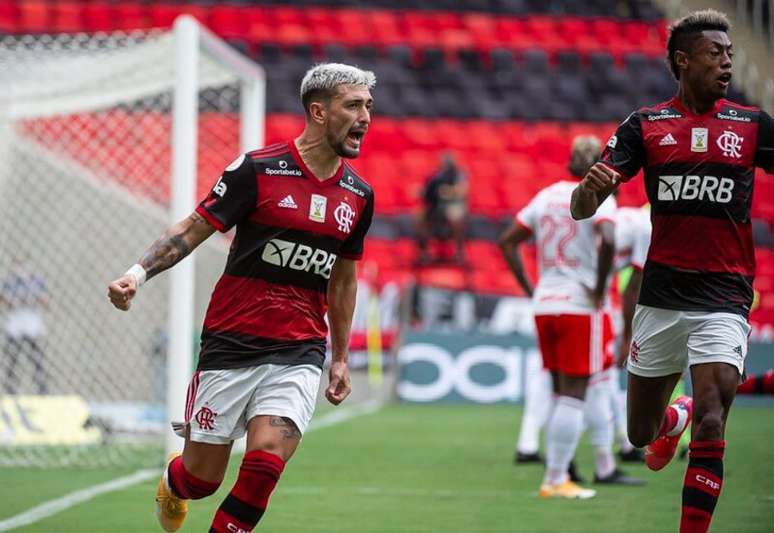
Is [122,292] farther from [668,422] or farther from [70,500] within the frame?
[70,500]

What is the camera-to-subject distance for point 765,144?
5.89 m

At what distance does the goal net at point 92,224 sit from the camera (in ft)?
37.4

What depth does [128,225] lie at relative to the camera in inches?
515

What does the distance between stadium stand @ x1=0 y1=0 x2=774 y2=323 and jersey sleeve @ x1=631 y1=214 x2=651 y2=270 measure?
11.9 metres

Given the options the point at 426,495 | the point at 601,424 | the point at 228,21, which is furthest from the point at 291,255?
the point at 228,21

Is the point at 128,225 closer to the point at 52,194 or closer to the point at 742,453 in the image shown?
Result: the point at 52,194

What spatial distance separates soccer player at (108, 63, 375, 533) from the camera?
5445 millimetres

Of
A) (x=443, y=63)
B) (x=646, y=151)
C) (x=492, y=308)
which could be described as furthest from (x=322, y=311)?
(x=443, y=63)

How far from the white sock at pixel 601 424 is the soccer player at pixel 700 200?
3202 mm

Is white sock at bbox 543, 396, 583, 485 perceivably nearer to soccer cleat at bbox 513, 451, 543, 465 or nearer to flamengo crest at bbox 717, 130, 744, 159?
soccer cleat at bbox 513, 451, 543, 465

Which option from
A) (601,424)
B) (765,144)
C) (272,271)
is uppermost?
(765,144)

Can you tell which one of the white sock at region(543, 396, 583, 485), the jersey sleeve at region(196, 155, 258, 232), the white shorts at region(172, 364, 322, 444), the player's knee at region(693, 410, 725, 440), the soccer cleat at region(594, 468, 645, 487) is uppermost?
the jersey sleeve at region(196, 155, 258, 232)

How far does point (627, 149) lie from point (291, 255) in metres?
1.56

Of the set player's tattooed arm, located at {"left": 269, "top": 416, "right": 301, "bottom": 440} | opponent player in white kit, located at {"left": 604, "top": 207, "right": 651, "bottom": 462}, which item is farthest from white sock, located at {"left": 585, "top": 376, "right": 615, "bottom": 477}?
player's tattooed arm, located at {"left": 269, "top": 416, "right": 301, "bottom": 440}
